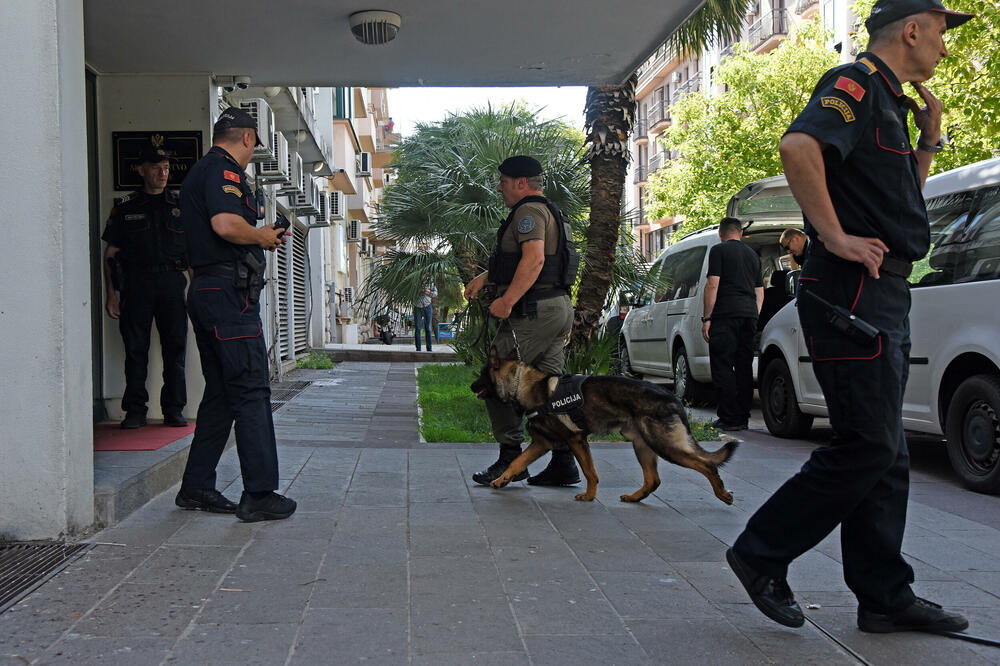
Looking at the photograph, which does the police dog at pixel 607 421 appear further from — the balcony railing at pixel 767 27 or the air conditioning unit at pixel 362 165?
the balcony railing at pixel 767 27

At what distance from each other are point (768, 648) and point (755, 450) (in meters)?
4.51

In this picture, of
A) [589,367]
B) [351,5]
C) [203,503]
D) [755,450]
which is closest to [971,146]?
[589,367]

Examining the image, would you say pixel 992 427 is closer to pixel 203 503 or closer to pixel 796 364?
pixel 796 364

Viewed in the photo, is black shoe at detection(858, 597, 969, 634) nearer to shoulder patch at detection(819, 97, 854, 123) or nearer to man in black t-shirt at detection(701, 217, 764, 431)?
shoulder patch at detection(819, 97, 854, 123)

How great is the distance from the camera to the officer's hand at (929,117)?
3211 mm

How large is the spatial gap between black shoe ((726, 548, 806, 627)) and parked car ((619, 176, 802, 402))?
7.02 metres

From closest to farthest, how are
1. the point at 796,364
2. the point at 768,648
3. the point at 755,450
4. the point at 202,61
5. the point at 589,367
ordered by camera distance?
the point at 768,648 < the point at 202,61 < the point at 755,450 < the point at 796,364 < the point at 589,367

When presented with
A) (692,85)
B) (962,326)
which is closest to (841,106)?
(962,326)

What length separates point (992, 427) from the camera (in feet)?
18.2

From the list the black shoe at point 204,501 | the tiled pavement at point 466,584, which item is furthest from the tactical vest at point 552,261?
the black shoe at point 204,501

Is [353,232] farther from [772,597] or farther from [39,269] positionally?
[772,597]

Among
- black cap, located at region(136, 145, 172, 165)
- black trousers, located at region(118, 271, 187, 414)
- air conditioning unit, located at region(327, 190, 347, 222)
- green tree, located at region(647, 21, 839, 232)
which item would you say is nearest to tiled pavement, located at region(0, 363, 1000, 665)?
black trousers, located at region(118, 271, 187, 414)

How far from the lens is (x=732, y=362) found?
8.80m

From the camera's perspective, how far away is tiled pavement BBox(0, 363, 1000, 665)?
2.88m
